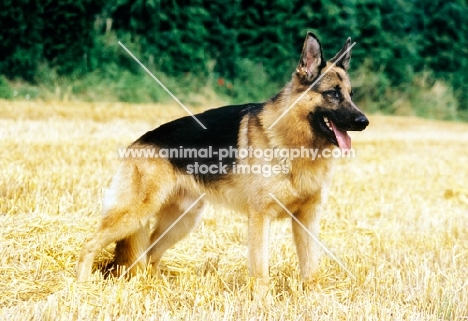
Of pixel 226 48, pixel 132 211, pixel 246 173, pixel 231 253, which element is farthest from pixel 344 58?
pixel 226 48

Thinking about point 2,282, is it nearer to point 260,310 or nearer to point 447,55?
point 260,310

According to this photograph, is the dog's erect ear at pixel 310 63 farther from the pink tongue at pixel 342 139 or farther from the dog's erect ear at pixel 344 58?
the pink tongue at pixel 342 139

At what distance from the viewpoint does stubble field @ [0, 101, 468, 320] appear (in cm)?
322

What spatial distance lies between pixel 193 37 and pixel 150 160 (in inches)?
390

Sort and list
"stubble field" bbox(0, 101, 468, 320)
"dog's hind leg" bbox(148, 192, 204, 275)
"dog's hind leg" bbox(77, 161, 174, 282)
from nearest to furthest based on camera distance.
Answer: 1. "stubble field" bbox(0, 101, 468, 320)
2. "dog's hind leg" bbox(77, 161, 174, 282)
3. "dog's hind leg" bbox(148, 192, 204, 275)

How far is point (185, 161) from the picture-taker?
417cm

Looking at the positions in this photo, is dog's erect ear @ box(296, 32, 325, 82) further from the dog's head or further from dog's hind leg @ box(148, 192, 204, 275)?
dog's hind leg @ box(148, 192, 204, 275)

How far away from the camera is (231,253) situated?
4.50 m

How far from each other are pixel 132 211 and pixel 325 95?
154 centimetres

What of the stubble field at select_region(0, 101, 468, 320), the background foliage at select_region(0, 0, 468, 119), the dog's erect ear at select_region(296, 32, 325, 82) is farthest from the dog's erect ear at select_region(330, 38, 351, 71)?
the background foliage at select_region(0, 0, 468, 119)

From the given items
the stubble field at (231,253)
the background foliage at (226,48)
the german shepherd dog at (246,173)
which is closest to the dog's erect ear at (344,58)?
the german shepherd dog at (246,173)

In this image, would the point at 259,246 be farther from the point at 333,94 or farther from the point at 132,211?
the point at 333,94

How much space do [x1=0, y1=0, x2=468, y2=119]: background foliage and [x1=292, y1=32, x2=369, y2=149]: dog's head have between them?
900 cm

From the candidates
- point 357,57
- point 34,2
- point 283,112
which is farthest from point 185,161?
point 357,57
